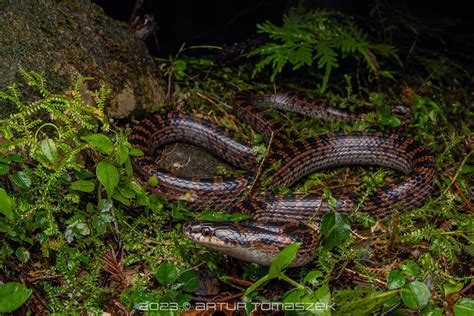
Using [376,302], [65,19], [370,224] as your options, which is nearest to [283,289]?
[376,302]

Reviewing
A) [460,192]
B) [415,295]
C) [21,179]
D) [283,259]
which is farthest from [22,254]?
[460,192]

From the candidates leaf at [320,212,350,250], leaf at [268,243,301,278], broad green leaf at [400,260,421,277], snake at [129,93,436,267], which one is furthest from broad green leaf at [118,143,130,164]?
broad green leaf at [400,260,421,277]

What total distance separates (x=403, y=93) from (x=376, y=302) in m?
5.27

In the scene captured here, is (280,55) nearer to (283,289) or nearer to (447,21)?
(447,21)

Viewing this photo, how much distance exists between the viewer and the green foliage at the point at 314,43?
27.0ft

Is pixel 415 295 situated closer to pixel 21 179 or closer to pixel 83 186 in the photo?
pixel 83 186

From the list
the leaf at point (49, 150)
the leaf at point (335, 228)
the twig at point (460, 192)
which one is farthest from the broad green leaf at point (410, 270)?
the leaf at point (49, 150)

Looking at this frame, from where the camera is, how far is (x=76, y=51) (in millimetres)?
7148

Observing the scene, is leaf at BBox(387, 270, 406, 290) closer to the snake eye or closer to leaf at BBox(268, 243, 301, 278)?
leaf at BBox(268, 243, 301, 278)

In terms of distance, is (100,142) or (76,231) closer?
(100,142)

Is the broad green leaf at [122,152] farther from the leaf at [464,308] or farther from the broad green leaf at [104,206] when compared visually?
the leaf at [464,308]

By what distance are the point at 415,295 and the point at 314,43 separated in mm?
5117

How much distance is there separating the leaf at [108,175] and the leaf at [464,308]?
312cm

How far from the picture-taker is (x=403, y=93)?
8930 millimetres
